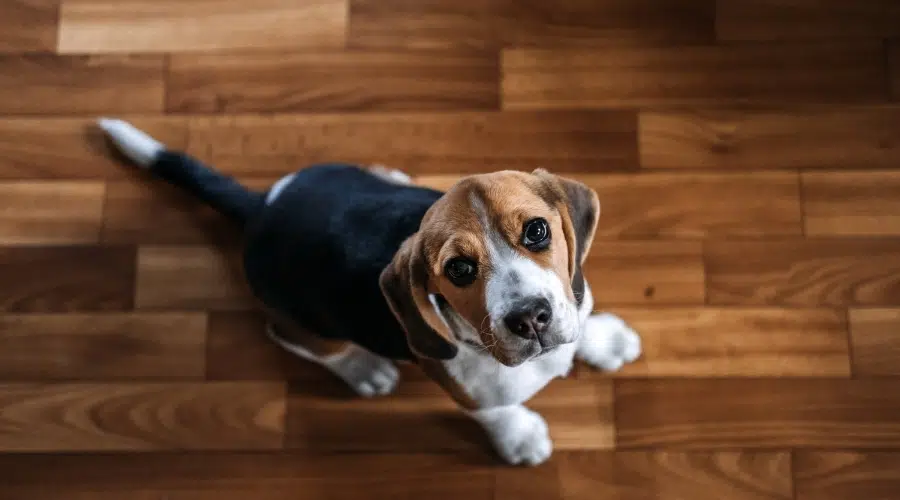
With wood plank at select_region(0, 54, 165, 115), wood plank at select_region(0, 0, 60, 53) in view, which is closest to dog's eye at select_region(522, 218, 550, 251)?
wood plank at select_region(0, 54, 165, 115)

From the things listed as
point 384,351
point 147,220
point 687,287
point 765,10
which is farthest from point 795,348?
point 147,220

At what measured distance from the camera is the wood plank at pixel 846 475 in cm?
270

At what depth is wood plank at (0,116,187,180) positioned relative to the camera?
3.16 meters

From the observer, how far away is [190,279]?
306 cm

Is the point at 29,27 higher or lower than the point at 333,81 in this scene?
higher

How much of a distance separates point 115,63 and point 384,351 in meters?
1.81

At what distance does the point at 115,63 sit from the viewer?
128 inches

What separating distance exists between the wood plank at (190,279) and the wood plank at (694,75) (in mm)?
1261

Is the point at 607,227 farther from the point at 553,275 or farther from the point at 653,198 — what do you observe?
the point at 553,275

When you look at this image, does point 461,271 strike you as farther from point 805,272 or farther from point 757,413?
Result: point 805,272

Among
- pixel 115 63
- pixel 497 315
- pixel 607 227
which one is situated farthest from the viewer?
pixel 115 63

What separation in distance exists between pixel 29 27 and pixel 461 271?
8.03ft

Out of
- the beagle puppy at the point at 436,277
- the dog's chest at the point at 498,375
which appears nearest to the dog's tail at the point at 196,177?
the beagle puppy at the point at 436,277

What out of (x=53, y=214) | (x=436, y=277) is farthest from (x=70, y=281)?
(x=436, y=277)
